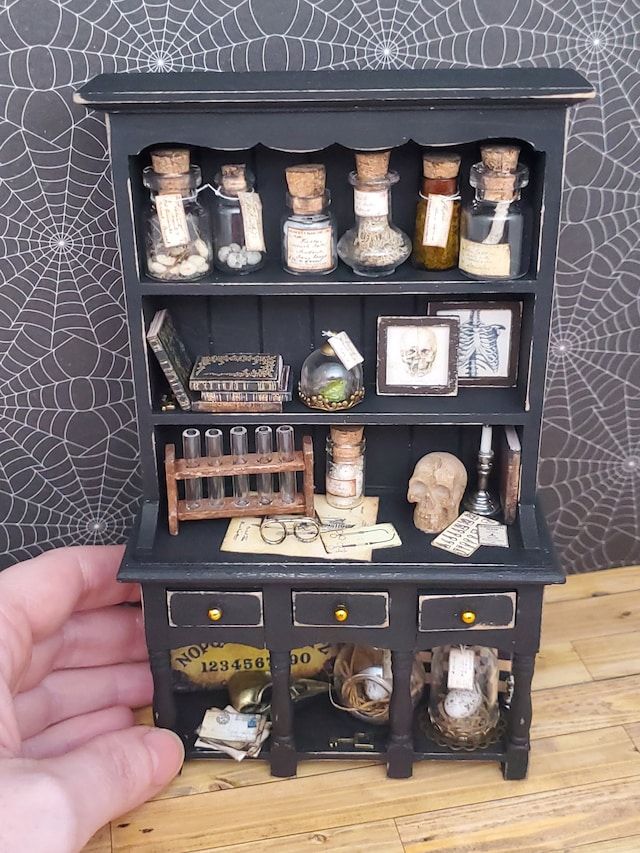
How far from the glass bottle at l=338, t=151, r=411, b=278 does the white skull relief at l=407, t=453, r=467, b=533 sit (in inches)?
16.7

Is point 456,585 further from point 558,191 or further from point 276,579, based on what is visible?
point 558,191

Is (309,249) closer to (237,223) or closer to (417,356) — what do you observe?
(237,223)

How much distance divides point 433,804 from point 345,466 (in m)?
0.72

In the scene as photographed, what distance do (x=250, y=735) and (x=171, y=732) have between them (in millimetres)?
175

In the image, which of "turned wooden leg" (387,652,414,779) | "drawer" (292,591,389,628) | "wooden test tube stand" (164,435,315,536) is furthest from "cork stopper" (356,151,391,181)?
"turned wooden leg" (387,652,414,779)

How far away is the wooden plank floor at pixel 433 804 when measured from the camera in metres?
1.83

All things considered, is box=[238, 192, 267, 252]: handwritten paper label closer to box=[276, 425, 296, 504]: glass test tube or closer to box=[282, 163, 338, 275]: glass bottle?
box=[282, 163, 338, 275]: glass bottle

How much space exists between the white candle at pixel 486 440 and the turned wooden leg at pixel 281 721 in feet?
1.93

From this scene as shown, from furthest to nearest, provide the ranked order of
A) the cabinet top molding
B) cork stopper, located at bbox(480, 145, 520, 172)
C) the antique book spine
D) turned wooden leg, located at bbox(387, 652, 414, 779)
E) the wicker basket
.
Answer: the wicker basket, turned wooden leg, located at bbox(387, 652, 414, 779), the antique book spine, cork stopper, located at bbox(480, 145, 520, 172), the cabinet top molding

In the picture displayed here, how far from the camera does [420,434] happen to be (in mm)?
2082

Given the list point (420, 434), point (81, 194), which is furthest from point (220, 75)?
point (420, 434)

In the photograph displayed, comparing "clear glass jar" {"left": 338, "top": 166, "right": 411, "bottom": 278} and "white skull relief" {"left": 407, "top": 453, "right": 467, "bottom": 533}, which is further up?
"clear glass jar" {"left": 338, "top": 166, "right": 411, "bottom": 278}

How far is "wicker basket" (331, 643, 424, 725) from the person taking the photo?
6.73 ft

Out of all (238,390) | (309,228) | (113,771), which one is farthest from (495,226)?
(113,771)
